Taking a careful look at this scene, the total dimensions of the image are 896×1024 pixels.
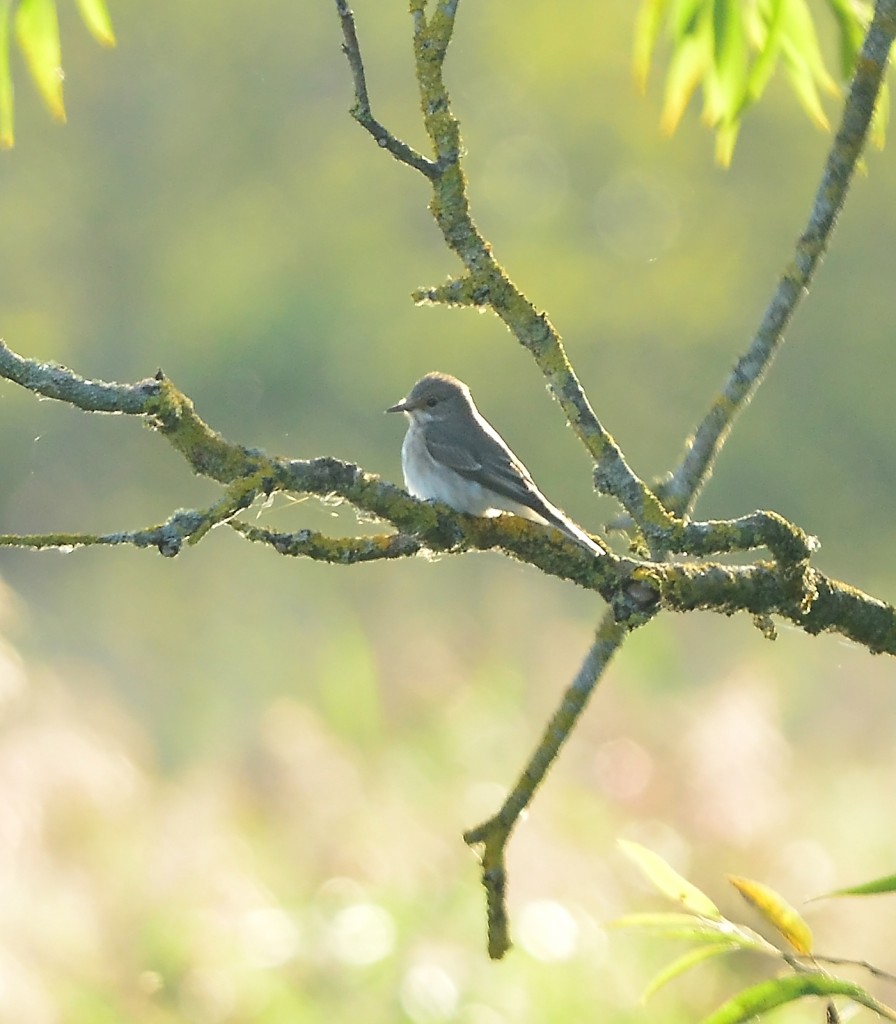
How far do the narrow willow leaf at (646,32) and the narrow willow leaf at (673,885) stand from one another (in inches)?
52.9

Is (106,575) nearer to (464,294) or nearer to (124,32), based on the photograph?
(124,32)

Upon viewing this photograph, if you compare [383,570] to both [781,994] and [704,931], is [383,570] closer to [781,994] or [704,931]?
[704,931]

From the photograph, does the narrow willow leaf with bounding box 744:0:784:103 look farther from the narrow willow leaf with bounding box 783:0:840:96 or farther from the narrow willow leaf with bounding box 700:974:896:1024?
the narrow willow leaf with bounding box 700:974:896:1024

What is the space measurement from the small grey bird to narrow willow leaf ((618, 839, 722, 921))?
1.69 metres

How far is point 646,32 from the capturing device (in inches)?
103

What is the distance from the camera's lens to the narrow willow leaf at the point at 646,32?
8.26 feet

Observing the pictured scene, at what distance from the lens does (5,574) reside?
16.2 m

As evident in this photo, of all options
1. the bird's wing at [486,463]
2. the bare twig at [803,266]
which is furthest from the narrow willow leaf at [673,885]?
the bird's wing at [486,463]

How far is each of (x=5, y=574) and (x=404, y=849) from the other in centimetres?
1126

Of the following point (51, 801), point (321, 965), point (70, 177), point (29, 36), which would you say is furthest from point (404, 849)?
point (70, 177)

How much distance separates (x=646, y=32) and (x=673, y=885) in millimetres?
1495

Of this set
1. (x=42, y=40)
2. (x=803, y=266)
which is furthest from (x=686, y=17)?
(x=42, y=40)

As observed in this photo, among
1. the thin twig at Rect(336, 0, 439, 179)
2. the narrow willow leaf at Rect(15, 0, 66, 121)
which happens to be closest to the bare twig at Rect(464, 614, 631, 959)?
the thin twig at Rect(336, 0, 439, 179)

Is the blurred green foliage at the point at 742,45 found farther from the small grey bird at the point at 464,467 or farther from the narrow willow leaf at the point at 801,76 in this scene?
the small grey bird at the point at 464,467
